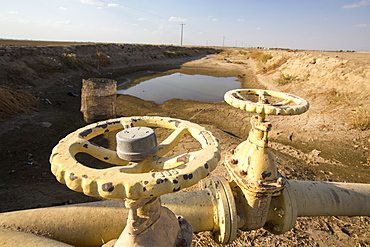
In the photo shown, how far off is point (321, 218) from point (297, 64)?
10435 mm

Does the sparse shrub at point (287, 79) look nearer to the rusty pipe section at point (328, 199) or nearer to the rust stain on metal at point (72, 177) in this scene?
the rusty pipe section at point (328, 199)

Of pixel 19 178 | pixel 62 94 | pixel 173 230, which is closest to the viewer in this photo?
pixel 173 230

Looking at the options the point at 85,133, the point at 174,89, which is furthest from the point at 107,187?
the point at 174,89

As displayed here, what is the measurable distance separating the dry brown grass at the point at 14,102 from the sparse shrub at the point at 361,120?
9895 mm

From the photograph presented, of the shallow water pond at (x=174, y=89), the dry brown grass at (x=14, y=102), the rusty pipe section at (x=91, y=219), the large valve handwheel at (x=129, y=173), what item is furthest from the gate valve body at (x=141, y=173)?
the shallow water pond at (x=174, y=89)

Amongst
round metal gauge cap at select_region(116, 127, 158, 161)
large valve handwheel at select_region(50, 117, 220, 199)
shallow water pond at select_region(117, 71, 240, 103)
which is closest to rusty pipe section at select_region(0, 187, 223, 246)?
large valve handwheel at select_region(50, 117, 220, 199)

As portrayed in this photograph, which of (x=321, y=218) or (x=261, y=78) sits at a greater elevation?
(x=261, y=78)

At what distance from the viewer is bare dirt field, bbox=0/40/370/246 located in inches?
118

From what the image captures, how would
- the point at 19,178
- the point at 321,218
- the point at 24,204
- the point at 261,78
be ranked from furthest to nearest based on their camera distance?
the point at 261,78
the point at 19,178
the point at 24,204
the point at 321,218

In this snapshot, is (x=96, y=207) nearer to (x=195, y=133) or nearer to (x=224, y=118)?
(x=195, y=133)

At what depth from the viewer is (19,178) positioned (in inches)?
157

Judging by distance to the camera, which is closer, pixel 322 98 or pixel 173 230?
pixel 173 230

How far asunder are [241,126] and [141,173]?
6224 millimetres

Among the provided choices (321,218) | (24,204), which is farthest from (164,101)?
(321,218)
